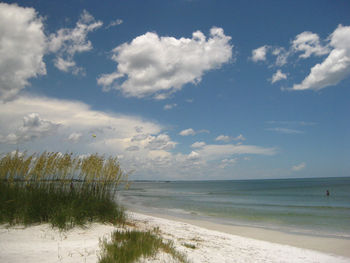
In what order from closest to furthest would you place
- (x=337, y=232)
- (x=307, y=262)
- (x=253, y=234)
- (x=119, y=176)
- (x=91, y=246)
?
(x=91, y=246) < (x=307, y=262) < (x=119, y=176) < (x=253, y=234) < (x=337, y=232)

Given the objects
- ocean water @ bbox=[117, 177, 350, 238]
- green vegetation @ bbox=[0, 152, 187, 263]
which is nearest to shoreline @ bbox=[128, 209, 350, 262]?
ocean water @ bbox=[117, 177, 350, 238]

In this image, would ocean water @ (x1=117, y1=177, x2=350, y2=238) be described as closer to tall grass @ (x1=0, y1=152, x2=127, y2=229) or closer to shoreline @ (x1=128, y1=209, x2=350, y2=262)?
shoreline @ (x1=128, y1=209, x2=350, y2=262)

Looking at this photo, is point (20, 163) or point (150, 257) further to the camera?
point (20, 163)

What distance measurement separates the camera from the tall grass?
711cm

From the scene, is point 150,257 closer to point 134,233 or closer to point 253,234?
point 134,233

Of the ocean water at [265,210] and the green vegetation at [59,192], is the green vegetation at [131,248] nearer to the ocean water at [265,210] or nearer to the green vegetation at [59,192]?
the green vegetation at [59,192]

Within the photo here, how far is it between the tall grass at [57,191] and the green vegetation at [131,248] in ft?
6.93

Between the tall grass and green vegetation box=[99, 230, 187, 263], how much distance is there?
211 cm

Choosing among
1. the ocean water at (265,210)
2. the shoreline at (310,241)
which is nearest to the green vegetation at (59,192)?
the shoreline at (310,241)

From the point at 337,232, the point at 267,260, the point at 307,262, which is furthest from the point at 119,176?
the point at 337,232

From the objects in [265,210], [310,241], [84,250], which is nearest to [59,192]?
[84,250]

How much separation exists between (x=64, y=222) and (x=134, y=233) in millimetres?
2224

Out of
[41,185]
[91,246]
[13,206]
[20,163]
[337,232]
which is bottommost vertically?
[337,232]

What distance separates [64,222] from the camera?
6.71 metres
